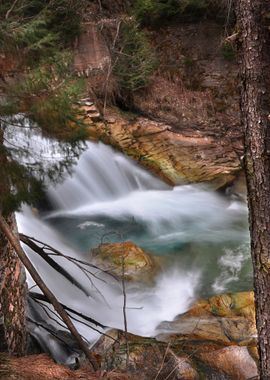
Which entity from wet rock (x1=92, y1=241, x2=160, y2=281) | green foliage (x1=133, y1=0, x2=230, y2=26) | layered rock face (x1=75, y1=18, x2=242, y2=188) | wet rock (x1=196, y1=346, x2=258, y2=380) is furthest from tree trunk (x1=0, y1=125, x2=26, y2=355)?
green foliage (x1=133, y1=0, x2=230, y2=26)

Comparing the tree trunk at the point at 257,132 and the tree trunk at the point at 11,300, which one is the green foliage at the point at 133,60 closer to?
the tree trunk at the point at 11,300

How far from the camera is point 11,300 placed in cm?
374

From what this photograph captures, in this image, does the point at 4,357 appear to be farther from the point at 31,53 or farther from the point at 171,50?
the point at 171,50

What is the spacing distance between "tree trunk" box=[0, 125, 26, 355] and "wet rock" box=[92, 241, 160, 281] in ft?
10.2

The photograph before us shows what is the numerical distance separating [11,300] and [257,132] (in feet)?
7.23

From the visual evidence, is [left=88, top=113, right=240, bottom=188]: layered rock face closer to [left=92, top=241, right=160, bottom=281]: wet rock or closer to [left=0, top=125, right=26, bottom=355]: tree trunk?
[left=92, top=241, right=160, bottom=281]: wet rock

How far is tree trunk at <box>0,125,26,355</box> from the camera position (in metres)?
3.65

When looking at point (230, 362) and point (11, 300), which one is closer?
point (11, 300)

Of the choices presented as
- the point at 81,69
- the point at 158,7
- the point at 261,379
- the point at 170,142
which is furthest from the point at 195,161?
the point at 261,379

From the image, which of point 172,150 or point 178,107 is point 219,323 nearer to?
point 172,150

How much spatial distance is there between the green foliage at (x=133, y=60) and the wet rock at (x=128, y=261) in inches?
197

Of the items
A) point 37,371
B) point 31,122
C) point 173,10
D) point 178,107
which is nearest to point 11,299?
point 37,371

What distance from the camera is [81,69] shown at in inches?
473

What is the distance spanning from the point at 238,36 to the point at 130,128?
879 centimetres
